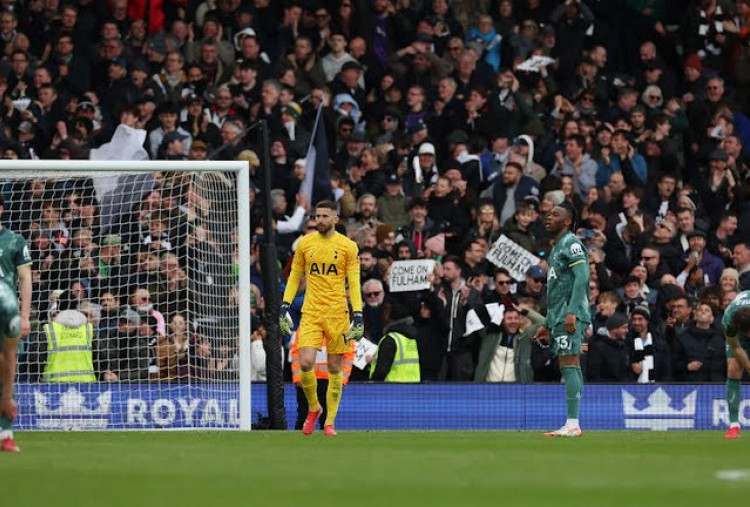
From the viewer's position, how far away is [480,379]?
20094 mm

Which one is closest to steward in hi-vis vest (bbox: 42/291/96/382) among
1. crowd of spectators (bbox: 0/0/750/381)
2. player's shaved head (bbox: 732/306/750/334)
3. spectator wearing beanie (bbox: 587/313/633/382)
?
crowd of spectators (bbox: 0/0/750/381)

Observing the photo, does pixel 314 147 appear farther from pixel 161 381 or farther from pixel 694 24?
pixel 694 24

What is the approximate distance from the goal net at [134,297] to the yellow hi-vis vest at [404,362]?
2042 mm

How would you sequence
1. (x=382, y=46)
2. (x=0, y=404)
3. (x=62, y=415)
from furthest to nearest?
(x=382, y=46) → (x=62, y=415) → (x=0, y=404)

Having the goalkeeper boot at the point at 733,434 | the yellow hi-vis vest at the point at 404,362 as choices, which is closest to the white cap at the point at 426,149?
the yellow hi-vis vest at the point at 404,362

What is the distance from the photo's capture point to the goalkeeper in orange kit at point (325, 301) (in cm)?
1596

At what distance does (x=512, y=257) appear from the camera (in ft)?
68.6

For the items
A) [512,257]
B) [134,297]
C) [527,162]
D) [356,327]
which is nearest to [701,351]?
[512,257]

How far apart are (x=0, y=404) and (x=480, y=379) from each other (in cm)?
885

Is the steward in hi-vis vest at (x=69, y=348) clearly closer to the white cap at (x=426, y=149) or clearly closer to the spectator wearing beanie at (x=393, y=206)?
the spectator wearing beanie at (x=393, y=206)

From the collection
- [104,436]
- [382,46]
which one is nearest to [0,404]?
[104,436]

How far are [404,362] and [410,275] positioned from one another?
1418mm

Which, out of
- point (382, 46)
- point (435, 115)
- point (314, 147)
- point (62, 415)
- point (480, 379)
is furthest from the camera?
point (382, 46)

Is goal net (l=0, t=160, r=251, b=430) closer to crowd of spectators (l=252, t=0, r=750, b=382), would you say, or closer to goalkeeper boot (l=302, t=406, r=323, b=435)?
goalkeeper boot (l=302, t=406, r=323, b=435)
